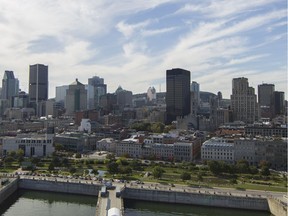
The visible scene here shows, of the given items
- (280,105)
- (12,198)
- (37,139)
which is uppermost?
(280,105)

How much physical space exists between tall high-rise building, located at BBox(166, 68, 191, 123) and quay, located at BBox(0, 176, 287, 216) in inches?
4191

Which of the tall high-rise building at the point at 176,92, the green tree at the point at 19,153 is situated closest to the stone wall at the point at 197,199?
the green tree at the point at 19,153

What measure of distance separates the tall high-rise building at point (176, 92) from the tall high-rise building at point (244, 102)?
2081 centimetres

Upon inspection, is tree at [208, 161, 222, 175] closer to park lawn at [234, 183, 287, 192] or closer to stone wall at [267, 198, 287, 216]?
park lawn at [234, 183, 287, 192]

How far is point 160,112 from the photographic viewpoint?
164 m

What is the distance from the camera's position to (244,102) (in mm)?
149500

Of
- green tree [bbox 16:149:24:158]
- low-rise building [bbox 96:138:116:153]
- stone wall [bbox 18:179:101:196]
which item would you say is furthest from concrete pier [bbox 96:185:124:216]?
low-rise building [bbox 96:138:116:153]

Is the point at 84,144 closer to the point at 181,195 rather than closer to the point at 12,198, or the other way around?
the point at 12,198

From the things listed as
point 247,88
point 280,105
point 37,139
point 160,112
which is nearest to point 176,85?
point 160,112

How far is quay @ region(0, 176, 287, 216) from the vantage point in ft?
133

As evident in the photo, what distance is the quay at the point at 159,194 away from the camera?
133ft

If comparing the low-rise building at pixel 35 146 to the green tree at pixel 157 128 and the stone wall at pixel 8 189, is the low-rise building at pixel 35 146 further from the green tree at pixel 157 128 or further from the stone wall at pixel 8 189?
the green tree at pixel 157 128

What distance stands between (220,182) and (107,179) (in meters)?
15.6

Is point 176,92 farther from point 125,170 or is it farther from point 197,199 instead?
point 197,199
